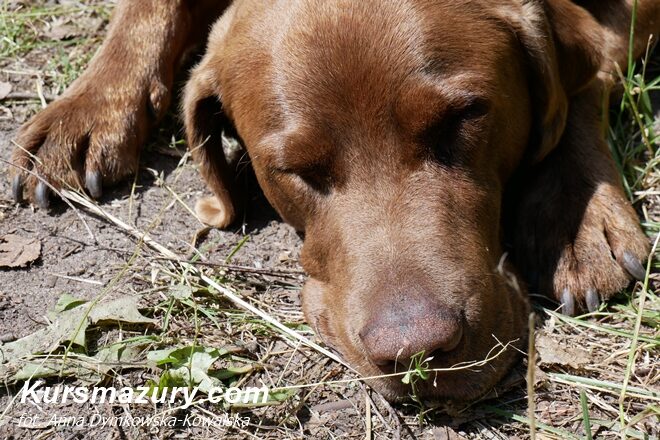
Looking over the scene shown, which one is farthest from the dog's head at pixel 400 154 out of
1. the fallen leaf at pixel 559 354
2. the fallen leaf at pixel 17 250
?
the fallen leaf at pixel 17 250

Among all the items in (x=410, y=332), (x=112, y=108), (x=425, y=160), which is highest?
(x=425, y=160)

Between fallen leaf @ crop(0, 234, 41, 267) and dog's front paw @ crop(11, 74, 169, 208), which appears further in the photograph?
dog's front paw @ crop(11, 74, 169, 208)

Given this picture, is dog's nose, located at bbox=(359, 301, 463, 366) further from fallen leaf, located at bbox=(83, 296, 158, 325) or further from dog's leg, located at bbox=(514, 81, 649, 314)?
fallen leaf, located at bbox=(83, 296, 158, 325)

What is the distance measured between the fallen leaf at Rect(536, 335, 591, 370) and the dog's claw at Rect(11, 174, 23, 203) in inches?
104

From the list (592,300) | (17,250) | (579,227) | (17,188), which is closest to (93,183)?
(17,188)

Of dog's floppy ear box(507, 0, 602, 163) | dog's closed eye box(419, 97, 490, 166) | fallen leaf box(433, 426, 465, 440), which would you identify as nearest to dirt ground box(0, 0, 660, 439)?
fallen leaf box(433, 426, 465, 440)

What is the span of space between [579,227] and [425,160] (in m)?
0.86

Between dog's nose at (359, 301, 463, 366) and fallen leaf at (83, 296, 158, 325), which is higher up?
dog's nose at (359, 301, 463, 366)

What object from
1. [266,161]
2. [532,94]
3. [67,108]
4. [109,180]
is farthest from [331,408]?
[67,108]

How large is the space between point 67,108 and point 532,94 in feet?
7.87

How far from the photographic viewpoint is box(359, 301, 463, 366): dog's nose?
303cm

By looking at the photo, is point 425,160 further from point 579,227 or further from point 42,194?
point 42,194

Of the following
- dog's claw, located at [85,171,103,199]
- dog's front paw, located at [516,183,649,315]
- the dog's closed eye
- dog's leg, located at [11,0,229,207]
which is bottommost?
dog's claw, located at [85,171,103,199]

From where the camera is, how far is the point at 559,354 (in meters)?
3.54
